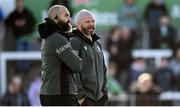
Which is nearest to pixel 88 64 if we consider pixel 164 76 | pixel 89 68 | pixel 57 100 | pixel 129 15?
pixel 89 68

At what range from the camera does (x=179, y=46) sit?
1691 centimetres

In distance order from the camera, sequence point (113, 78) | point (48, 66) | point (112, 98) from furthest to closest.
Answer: point (113, 78)
point (112, 98)
point (48, 66)

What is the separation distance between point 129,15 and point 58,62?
30.0ft

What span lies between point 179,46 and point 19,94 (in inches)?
168

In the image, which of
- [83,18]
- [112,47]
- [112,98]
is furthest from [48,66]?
[112,47]

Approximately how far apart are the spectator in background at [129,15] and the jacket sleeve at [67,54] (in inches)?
355

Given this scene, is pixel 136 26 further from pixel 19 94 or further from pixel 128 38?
pixel 19 94

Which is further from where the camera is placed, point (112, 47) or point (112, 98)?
point (112, 47)

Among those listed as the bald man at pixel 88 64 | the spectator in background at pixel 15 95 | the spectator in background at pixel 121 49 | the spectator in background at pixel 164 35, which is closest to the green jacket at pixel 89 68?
the bald man at pixel 88 64

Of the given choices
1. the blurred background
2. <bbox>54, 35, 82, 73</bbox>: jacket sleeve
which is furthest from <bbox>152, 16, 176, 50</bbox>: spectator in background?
<bbox>54, 35, 82, 73</bbox>: jacket sleeve

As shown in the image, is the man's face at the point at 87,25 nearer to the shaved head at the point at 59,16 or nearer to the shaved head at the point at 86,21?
the shaved head at the point at 86,21

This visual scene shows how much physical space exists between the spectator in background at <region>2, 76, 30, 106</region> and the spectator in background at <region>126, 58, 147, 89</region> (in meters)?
2.66

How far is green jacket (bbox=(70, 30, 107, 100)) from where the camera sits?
8.40 meters

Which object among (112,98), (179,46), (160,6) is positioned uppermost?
(160,6)
